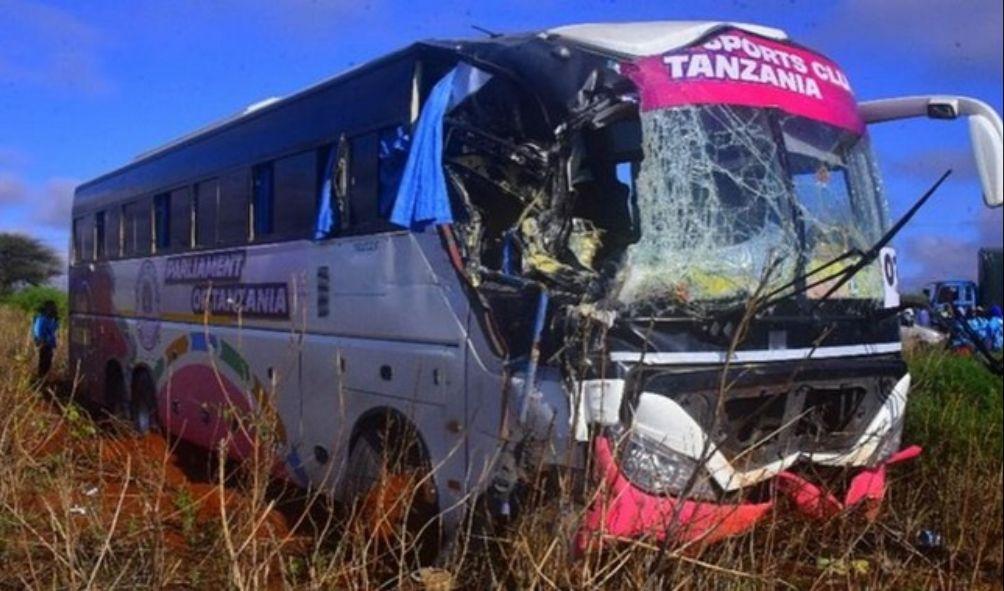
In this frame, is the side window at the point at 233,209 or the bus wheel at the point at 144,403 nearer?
the side window at the point at 233,209

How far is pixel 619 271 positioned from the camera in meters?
4.61

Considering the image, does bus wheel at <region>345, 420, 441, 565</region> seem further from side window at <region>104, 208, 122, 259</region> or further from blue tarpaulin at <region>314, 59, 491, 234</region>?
side window at <region>104, 208, 122, 259</region>

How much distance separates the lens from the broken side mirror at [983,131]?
424 centimetres

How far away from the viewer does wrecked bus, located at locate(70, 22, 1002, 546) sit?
14.6ft

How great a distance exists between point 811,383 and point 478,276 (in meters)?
1.66

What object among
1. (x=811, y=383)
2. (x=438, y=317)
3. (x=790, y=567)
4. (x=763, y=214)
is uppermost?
(x=763, y=214)

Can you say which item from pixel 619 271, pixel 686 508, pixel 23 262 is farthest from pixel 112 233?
pixel 686 508

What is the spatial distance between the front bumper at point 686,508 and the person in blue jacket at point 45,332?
4068 millimetres

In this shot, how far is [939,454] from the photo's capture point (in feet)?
19.3

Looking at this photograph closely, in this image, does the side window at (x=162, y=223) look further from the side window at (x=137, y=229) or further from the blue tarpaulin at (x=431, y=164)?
the blue tarpaulin at (x=431, y=164)

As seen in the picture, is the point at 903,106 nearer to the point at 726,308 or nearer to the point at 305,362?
the point at 726,308

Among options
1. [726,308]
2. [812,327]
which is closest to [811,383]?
[812,327]

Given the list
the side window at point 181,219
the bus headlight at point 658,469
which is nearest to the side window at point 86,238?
the side window at point 181,219

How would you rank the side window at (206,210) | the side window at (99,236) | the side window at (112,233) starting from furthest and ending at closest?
the side window at (99,236), the side window at (112,233), the side window at (206,210)
